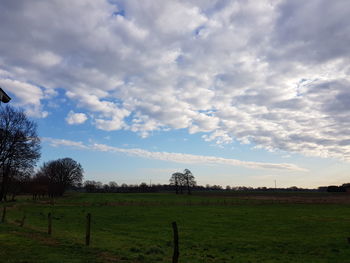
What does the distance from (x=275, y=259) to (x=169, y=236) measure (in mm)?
10505

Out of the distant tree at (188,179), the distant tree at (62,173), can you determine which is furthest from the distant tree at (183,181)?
the distant tree at (62,173)

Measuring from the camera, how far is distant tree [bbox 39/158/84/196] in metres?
120

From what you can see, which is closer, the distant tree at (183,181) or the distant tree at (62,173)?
the distant tree at (62,173)

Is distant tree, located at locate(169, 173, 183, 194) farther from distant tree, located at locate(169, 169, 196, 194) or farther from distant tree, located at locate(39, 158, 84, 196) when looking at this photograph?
distant tree, located at locate(39, 158, 84, 196)

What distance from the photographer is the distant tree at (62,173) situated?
4732 inches

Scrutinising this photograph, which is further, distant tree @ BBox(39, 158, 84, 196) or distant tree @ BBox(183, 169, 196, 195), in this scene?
distant tree @ BBox(183, 169, 196, 195)

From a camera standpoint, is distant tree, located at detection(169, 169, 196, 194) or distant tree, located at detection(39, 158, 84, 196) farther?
distant tree, located at detection(169, 169, 196, 194)

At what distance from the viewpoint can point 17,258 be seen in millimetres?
12664

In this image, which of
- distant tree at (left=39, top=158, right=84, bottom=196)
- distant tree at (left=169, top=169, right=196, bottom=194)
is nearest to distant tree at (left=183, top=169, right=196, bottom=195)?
distant tree at (left=169, top=169, right=196, bottom=194)

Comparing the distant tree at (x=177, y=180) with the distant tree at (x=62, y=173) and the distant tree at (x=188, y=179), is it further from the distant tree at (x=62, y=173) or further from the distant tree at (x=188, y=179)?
the distant tree at (x=62, y=173)

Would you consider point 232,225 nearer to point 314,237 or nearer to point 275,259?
point 314,237

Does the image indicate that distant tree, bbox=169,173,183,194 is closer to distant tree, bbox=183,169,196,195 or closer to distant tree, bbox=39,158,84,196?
distant tree, bbox=183,169,196,195

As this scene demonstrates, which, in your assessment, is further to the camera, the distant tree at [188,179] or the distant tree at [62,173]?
the distant tree at [188,179]

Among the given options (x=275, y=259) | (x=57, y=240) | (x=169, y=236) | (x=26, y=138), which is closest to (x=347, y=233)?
(x=275, y=259)
